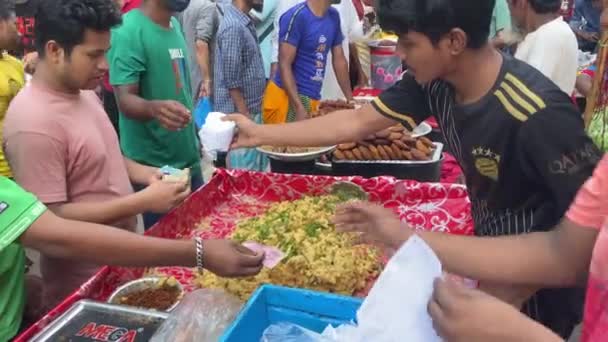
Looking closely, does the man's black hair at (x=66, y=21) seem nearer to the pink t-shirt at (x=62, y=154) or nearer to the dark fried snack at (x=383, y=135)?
the pink t-shirt at (x=62, y=154)

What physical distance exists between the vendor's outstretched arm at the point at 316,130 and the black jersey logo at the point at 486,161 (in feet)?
1.99

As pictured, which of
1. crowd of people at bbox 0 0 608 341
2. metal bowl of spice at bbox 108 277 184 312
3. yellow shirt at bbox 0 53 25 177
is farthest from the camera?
yellow shirt at bbox 0 53 25 177

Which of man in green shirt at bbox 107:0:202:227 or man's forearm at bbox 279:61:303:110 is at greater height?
man in green shirt at bbox 107:0:202:227

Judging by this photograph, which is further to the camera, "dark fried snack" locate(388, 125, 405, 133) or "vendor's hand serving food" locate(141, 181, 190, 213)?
"dark fried snack" locate(388, 125, 405, 133)

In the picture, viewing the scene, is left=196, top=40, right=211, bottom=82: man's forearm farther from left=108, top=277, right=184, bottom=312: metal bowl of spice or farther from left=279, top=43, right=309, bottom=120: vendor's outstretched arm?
left=108, top=277, right=184, bottom=312: metal bowl of spice

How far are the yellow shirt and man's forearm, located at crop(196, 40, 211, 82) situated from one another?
6.39 feet

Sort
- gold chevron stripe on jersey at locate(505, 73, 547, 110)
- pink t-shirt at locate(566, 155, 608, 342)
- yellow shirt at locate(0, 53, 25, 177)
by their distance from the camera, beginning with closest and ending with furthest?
pink t-shirt at locate(566, 155, 608, 342) → gold chevron stripe on jersey at locate(505, 73, 547, 110) → yellow shirt at locate(0, 53, 25, 177)

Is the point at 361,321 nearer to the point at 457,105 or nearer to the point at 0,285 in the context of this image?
the point at 457,105

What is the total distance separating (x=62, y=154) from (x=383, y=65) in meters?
4.43

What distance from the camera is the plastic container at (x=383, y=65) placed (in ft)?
18.8

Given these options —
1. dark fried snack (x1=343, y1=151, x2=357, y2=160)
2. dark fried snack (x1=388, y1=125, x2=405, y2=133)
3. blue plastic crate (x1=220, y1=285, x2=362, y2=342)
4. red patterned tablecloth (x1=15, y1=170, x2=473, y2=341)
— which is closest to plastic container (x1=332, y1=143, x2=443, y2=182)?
dark fried snack (x1=343, y1=151, x2=357, y2=160)

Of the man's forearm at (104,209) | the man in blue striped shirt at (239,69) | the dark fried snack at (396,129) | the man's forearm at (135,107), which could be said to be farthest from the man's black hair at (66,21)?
the man in blue striped shirt at (239,69)

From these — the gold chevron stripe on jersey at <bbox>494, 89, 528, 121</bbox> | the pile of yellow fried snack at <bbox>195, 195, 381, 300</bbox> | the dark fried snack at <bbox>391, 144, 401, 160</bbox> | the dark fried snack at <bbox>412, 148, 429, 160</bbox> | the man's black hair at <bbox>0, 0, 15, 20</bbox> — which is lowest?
the dark fried snack at <bbox>412, 148, 429, 160</bbox>

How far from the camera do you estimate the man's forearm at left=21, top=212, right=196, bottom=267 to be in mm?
1438
